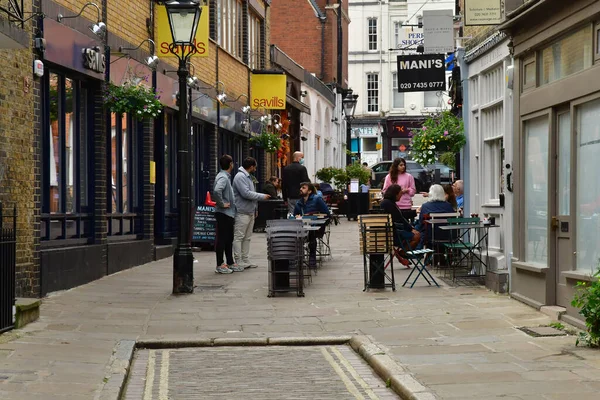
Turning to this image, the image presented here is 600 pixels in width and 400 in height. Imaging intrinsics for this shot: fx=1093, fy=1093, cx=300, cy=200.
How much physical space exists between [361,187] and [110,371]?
3132 centimetres

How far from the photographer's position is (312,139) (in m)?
47.2

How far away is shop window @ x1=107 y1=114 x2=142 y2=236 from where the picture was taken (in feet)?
60.6

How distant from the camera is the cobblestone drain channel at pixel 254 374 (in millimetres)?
8617

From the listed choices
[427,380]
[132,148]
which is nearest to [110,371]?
[427,380]

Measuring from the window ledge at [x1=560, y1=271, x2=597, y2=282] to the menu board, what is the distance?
1132cm

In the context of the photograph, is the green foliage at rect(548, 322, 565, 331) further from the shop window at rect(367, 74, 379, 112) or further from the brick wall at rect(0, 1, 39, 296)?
the shop window at rect(367, 74, 379, 112)

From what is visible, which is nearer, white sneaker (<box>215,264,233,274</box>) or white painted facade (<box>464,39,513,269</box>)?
white painted facade (<box>464,39,513,269</box>)

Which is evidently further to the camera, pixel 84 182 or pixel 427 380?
pixel 84 182

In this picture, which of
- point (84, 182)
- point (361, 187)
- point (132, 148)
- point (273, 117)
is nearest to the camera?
point (84, 182)

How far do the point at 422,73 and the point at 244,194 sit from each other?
15.7 ft

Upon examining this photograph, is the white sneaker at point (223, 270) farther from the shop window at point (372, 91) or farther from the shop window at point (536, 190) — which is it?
the shop window at point (372, 91)

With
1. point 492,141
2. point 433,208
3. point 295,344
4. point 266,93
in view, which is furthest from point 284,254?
point 266,93

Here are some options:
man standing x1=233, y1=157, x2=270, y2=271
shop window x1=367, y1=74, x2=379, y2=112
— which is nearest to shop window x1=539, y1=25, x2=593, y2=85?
man standing x1=233, y1=157, x2=270, y2=271

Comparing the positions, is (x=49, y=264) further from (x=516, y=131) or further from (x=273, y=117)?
(x=273, y=117)
